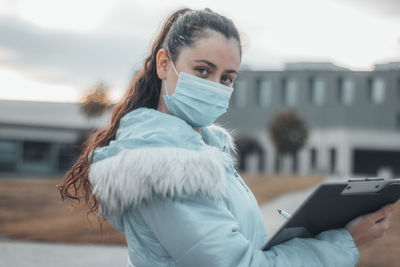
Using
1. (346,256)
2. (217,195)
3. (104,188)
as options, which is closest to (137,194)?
(104,188)

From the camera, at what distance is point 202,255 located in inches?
58.6

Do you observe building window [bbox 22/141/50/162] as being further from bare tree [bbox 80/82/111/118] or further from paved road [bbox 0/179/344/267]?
paved road [bbox 0/179/344/267]

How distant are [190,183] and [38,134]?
52.5m

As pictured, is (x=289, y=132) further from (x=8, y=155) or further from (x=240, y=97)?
(x=8, y=155)

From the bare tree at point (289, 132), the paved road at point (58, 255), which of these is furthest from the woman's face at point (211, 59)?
the bare tree at point (289, 132)

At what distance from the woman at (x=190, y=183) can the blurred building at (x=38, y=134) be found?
156 feet

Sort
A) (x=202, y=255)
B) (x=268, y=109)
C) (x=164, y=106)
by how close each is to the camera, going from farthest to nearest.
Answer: (x=268, y=109) → (x=164, y=106) → (x=202, y=255)

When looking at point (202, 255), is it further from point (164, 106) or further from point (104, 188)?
point (164, 106)

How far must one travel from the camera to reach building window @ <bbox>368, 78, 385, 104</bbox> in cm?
5478

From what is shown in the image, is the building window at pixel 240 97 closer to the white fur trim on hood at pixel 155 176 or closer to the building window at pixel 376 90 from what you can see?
the building window at pixel 376 90

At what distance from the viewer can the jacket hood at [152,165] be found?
154 centimetres

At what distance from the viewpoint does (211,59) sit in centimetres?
170

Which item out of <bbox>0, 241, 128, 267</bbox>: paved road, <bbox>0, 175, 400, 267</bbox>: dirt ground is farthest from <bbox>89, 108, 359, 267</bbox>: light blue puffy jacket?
<bbox>0, 241, 128, 267</bbox>: paved road

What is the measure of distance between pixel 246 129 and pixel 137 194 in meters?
57.9
